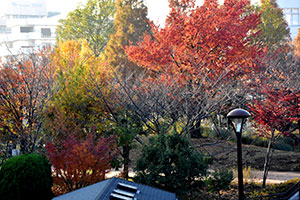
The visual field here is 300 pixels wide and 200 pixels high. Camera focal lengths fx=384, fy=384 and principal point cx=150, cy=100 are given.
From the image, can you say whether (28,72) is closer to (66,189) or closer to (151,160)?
(66,189)

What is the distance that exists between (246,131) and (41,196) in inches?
502

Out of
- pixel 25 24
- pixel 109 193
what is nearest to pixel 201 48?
pixel 109 193

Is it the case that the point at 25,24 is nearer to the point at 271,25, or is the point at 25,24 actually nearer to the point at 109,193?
the point at 271,25

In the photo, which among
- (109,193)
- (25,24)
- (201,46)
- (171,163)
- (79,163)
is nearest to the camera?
(109,193)

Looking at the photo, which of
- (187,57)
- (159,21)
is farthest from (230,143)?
(159,21)

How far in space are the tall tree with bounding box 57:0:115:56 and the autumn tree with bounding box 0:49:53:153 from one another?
2068cm

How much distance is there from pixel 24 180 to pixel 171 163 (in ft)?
12.6

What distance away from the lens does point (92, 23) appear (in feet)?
112

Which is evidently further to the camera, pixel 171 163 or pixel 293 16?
pixel 293 16

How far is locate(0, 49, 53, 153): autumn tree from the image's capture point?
12.4m

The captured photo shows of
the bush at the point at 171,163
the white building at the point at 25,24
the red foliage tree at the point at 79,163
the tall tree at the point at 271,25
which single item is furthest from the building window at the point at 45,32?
the bush at the point at 171,163

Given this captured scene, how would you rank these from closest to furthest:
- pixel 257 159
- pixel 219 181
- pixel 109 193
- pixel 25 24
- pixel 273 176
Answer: pixel 109 193 < pixel 219 181 < pixel 273 176 < pixel 257 159 < pixel 25 24

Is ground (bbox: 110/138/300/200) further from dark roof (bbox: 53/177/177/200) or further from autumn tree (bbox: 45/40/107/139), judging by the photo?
dark roof (bbox: 53/177/177/200)

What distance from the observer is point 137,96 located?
13141mm
